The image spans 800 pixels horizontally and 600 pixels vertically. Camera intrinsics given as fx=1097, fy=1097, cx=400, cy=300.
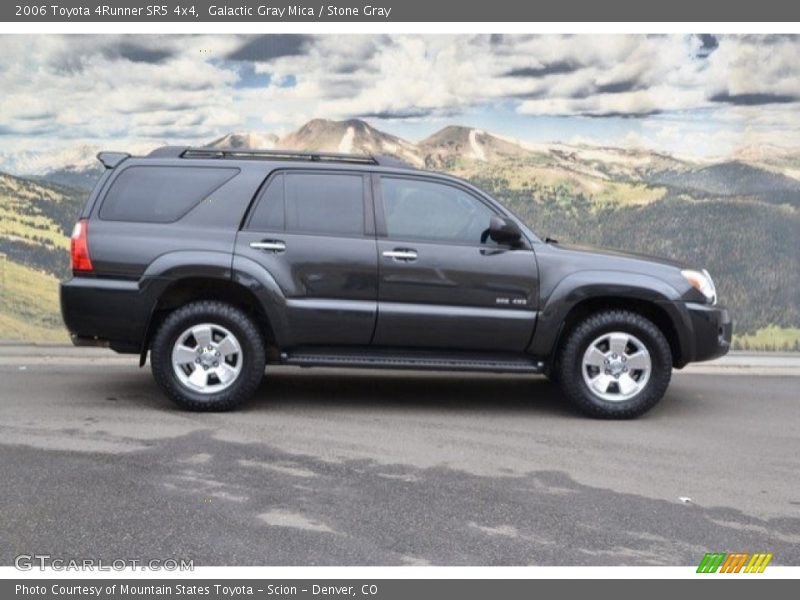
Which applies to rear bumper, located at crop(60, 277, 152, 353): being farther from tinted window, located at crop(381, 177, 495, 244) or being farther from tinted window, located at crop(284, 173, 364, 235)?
tinted window, located at crop(381, 177, 495, 244)

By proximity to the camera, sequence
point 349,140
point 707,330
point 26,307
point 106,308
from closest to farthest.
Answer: point 106,308 → point 707,330 → point 26,307 → point 349,140

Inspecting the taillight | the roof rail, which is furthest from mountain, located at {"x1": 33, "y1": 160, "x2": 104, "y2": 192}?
the taillight

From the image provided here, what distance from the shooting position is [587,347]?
812cm

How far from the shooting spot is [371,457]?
6891 mm

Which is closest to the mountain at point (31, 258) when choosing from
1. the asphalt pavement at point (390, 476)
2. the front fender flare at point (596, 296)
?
the asphalt pavement at point (390, 476)

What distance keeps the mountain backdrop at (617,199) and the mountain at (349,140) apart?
1cm

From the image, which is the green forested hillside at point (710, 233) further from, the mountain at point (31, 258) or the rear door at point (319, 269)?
the mountain at point (31, 258)

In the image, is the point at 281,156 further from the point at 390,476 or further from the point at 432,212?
the point at 390,476

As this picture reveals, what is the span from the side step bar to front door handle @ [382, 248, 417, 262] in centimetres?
69

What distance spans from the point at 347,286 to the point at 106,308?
5.73 ft

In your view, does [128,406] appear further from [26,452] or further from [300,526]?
[300,526]

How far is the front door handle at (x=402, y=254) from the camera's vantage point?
26.3 feet

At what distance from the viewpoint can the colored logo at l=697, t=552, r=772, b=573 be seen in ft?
16.7

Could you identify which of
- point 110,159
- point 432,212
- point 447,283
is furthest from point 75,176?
point 447,283
